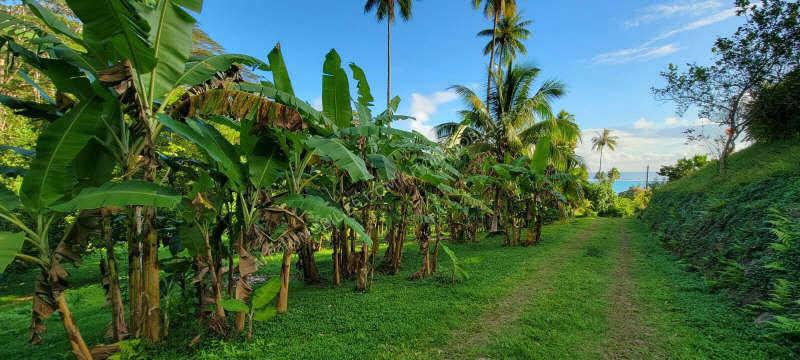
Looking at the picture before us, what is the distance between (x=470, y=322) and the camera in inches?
181

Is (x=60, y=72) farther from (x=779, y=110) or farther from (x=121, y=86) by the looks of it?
(x=779, y=110)

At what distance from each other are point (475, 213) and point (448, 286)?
18.2 feet

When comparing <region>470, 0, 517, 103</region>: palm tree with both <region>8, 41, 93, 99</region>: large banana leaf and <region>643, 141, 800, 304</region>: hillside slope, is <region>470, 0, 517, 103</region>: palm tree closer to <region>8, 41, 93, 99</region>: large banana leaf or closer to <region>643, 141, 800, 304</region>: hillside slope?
<region>643, 141, 800, 304</region>: hillside slope

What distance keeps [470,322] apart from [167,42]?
15.3ft

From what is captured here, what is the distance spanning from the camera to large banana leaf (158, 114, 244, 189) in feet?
10.0

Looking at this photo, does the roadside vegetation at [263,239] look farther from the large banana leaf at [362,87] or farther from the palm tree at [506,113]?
the palm tree at [506,113]

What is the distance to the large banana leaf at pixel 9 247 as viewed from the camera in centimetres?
255

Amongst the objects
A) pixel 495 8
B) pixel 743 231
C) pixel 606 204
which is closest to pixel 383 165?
pixel 743 231

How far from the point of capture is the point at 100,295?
24.0ft

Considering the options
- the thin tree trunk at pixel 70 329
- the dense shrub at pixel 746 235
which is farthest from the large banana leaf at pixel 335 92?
the dense shrub at pixel 746 235

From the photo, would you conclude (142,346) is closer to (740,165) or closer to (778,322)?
(778,322)

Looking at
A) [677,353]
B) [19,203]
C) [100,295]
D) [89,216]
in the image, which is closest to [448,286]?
[677,353]

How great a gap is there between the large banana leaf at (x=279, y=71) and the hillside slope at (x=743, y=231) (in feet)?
22.4

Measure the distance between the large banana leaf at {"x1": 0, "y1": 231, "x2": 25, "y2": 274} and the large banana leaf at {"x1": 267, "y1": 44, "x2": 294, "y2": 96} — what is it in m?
2.86
